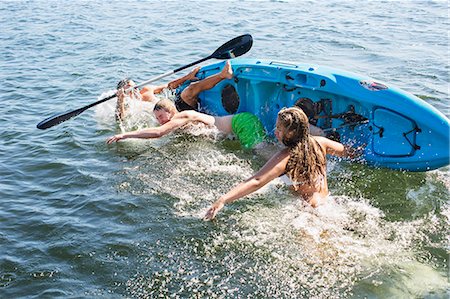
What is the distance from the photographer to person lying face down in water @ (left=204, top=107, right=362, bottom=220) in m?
4.24

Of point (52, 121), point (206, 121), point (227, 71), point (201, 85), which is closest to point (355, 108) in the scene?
point (227, 71)

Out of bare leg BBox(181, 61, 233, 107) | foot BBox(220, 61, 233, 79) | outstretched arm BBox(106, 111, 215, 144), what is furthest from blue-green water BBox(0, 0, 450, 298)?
foot BBox(220, 61, 233, 79)

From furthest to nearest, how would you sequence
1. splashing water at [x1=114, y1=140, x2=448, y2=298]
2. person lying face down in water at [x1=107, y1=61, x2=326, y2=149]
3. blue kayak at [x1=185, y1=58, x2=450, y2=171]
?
person lying face down in water at [x1=107, y1=61, x2=326, y2=149] < blue kayak at [x1=185, y1=58, x2=450, y2=171] < splashing water at [x1=114, y1=140, x2=448, y2=298]

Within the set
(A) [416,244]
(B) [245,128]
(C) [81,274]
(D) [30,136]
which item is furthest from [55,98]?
(A) [416,244]

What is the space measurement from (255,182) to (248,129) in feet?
6.68

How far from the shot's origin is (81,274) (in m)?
4.16

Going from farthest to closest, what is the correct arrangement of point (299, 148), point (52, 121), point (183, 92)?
point (183, 92), point (52, 121), point (299, 148)

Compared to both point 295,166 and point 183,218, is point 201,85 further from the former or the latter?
point 295,166

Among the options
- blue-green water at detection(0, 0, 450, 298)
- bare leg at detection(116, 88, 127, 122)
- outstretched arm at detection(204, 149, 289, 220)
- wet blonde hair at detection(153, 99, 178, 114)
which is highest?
outstretched arm at detection(204, 149, 289, 220)

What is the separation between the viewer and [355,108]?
5605 millimetres

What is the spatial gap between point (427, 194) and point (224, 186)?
2.05 metres

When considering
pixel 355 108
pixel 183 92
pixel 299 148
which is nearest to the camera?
pixel 299 148

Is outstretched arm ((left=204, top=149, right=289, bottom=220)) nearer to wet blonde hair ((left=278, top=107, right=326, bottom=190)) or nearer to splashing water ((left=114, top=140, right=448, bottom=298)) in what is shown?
wet blonde hair ((left=278, top=107, right=326, bottom=190))

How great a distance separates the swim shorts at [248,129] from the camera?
6.19 metres
